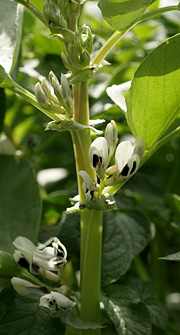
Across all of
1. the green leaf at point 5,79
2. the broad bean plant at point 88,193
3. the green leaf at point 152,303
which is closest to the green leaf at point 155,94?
the broad bean plant at point 88,193

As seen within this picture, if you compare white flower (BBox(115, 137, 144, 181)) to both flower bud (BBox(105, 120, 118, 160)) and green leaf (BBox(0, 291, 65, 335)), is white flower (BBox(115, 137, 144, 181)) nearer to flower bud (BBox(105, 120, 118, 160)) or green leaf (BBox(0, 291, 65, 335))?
flower bud (BBox(105, 120, 118, 160))

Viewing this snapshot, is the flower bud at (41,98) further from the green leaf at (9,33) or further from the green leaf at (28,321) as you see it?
the green leaf at (28,321)

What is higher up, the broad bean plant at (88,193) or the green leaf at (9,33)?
the green leaf at (9,33)

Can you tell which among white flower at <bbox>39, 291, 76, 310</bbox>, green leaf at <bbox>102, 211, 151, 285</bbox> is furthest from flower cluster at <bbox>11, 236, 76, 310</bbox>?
green leaf at <bbox>102, 211, 151, 285</bbox>

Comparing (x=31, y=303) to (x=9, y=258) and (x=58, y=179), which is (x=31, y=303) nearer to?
(x=9, y=258)

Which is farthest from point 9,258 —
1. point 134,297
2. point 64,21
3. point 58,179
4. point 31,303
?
point 58,179

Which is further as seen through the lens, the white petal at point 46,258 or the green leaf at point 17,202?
the green leaf at point 17,202

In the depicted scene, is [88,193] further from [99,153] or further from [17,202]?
[17,202]
